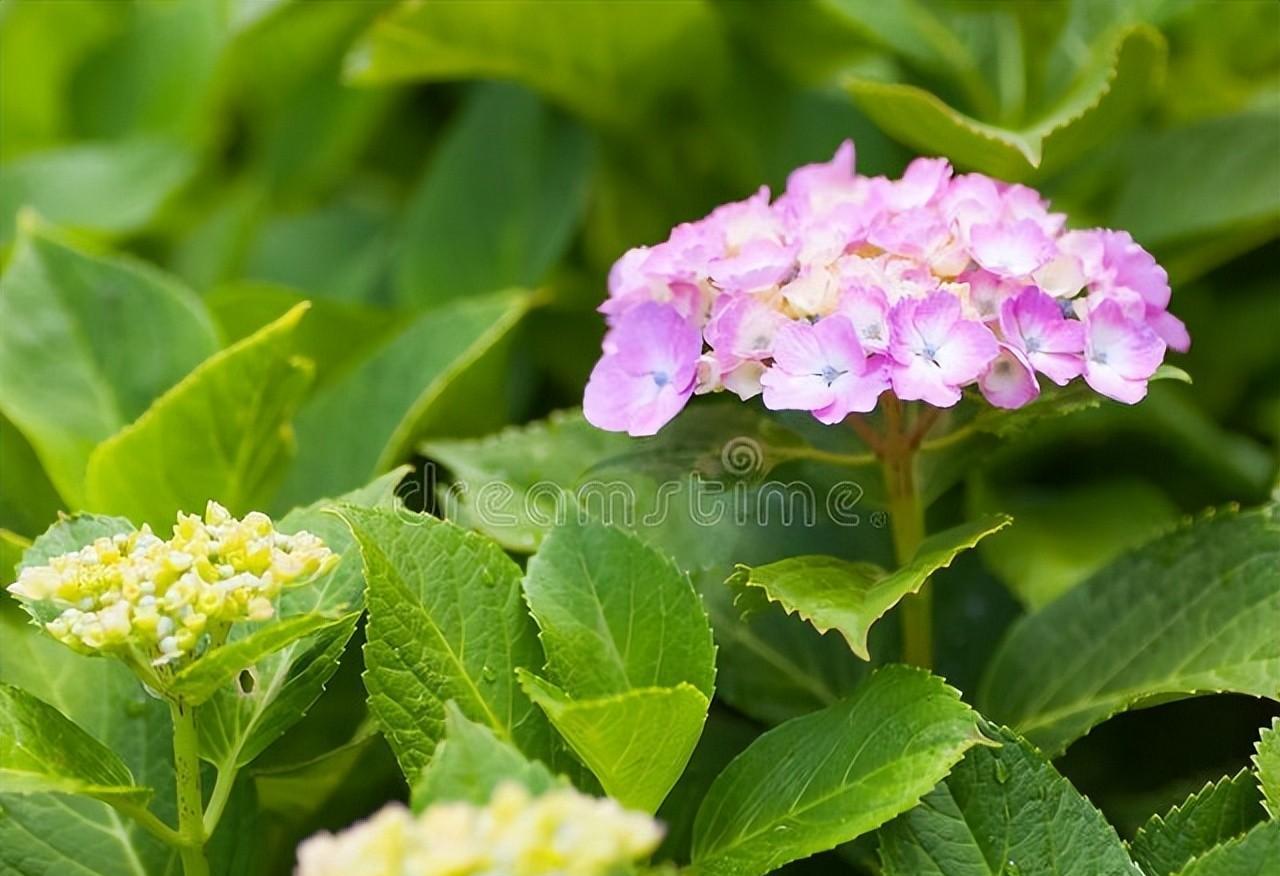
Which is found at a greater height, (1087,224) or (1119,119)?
(1119,119)

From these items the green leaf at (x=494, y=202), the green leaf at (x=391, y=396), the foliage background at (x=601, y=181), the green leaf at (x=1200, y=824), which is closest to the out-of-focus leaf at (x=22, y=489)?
the foliage background at (x=601, y=181)

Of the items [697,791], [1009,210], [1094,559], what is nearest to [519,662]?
[697,791]

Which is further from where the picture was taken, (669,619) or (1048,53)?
(1048,53)

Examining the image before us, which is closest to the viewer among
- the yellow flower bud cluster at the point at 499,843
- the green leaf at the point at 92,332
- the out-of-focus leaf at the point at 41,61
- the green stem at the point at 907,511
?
the yellow flower bud cluster at the point at 499,843

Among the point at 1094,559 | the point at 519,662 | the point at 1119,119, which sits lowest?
the point at 1094,559

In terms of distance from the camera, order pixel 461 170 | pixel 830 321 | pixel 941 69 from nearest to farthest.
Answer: pixel 830 321 < pixel 941 69 < pixel 461 170

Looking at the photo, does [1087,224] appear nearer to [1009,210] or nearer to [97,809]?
[1009,210]

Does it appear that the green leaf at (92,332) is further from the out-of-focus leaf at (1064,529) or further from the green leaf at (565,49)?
the out-of-focus leaf at (1064,529)
